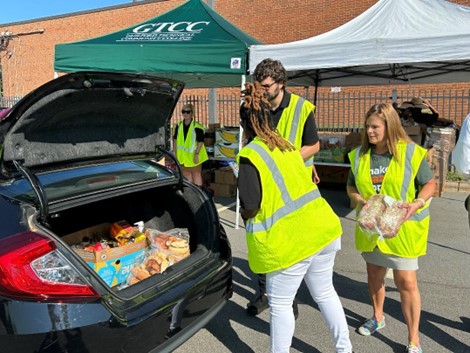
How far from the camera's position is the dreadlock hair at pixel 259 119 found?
221 centimetres

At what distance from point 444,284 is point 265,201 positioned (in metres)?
2.70

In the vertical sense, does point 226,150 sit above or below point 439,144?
below

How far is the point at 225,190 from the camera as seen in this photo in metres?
8.04

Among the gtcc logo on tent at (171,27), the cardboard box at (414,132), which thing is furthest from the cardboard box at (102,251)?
the cardboard box at (414,132)

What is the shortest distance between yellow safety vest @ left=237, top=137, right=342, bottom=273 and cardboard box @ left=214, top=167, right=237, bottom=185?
5570 millimetres

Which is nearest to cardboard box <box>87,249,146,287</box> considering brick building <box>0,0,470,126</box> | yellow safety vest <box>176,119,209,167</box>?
yellow safety vest <box>176,119,209,167</box>

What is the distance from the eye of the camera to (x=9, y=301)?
1.77m

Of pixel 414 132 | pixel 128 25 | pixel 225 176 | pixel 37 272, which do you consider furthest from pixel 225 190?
pixel 128 25

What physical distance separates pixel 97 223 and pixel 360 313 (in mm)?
2168

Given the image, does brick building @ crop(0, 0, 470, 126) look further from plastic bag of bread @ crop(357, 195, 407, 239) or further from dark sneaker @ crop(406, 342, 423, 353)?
dark sneaker @ crop(406, 342, 423, 353)

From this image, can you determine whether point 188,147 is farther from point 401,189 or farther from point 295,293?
point 295,293

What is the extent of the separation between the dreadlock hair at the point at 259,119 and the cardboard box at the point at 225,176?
18.3 ft

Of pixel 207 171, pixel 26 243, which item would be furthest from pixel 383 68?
pixel 26 243

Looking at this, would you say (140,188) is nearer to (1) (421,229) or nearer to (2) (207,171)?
(1) (421,229)
